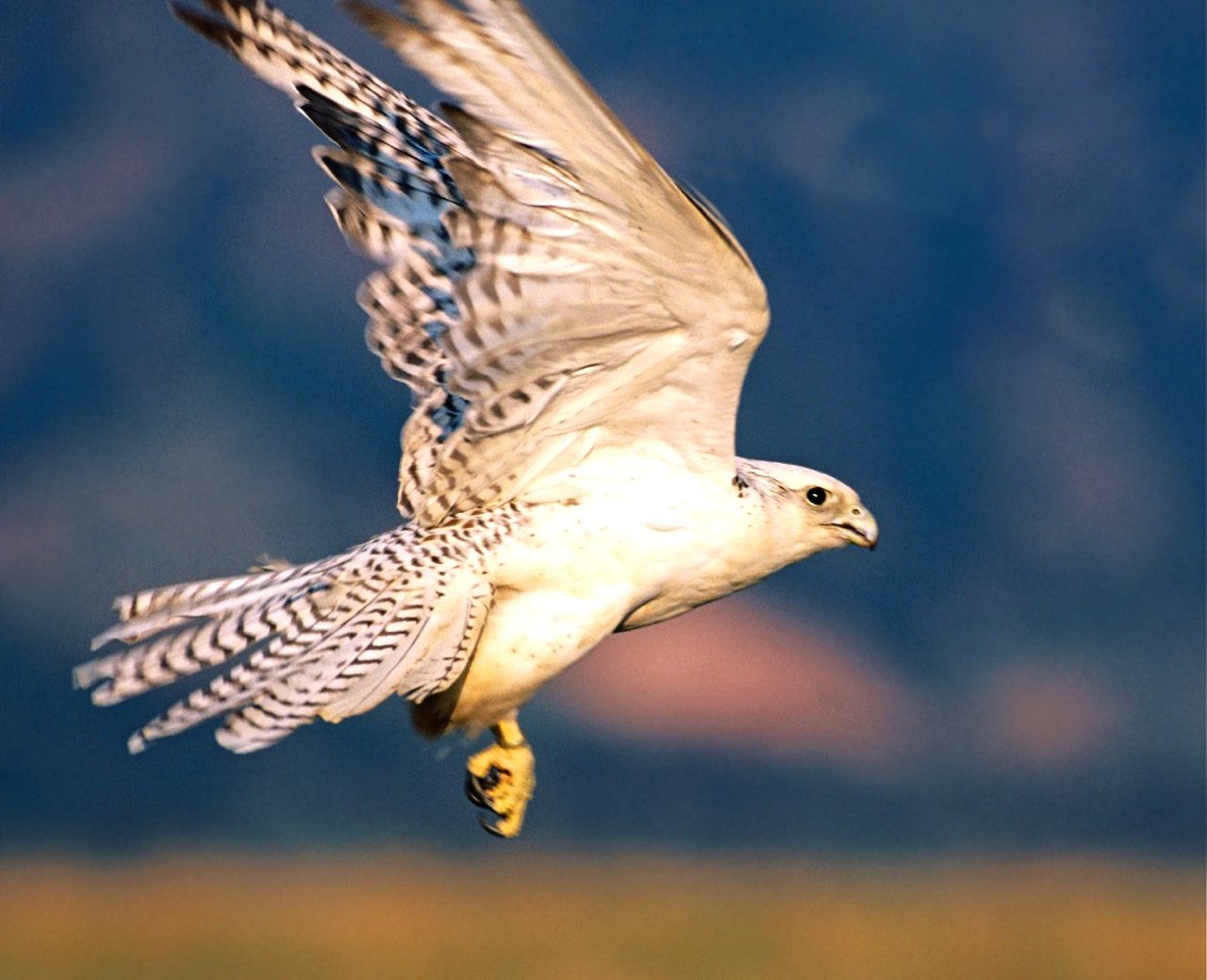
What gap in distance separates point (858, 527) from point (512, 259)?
1477 mm

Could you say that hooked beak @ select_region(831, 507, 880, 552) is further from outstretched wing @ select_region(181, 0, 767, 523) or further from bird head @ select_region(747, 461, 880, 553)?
outstretched wing @ select_region(181, 0, 767, 523)

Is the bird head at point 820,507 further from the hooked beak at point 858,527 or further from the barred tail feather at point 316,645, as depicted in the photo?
the barred tail feather at point 316,645

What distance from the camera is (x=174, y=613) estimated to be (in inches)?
176

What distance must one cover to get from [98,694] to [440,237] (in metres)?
1.56

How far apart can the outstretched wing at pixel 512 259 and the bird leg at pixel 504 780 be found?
28.2 inches

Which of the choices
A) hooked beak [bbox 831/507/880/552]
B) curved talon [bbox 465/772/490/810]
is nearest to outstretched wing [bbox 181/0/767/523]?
hooked beak [bbox 831/507/880/552]

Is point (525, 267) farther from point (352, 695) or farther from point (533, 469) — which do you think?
point (352, 695)

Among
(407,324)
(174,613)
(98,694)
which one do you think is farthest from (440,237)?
(98,694)

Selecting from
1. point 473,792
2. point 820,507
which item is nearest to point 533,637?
point 473,792

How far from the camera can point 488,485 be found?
14.5 feet

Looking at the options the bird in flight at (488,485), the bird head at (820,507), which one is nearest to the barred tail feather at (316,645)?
the bird in flight at (488,485)

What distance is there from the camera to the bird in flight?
3.97 meters

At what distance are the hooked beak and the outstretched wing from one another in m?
0.46

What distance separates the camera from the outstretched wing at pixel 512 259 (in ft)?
11.0
